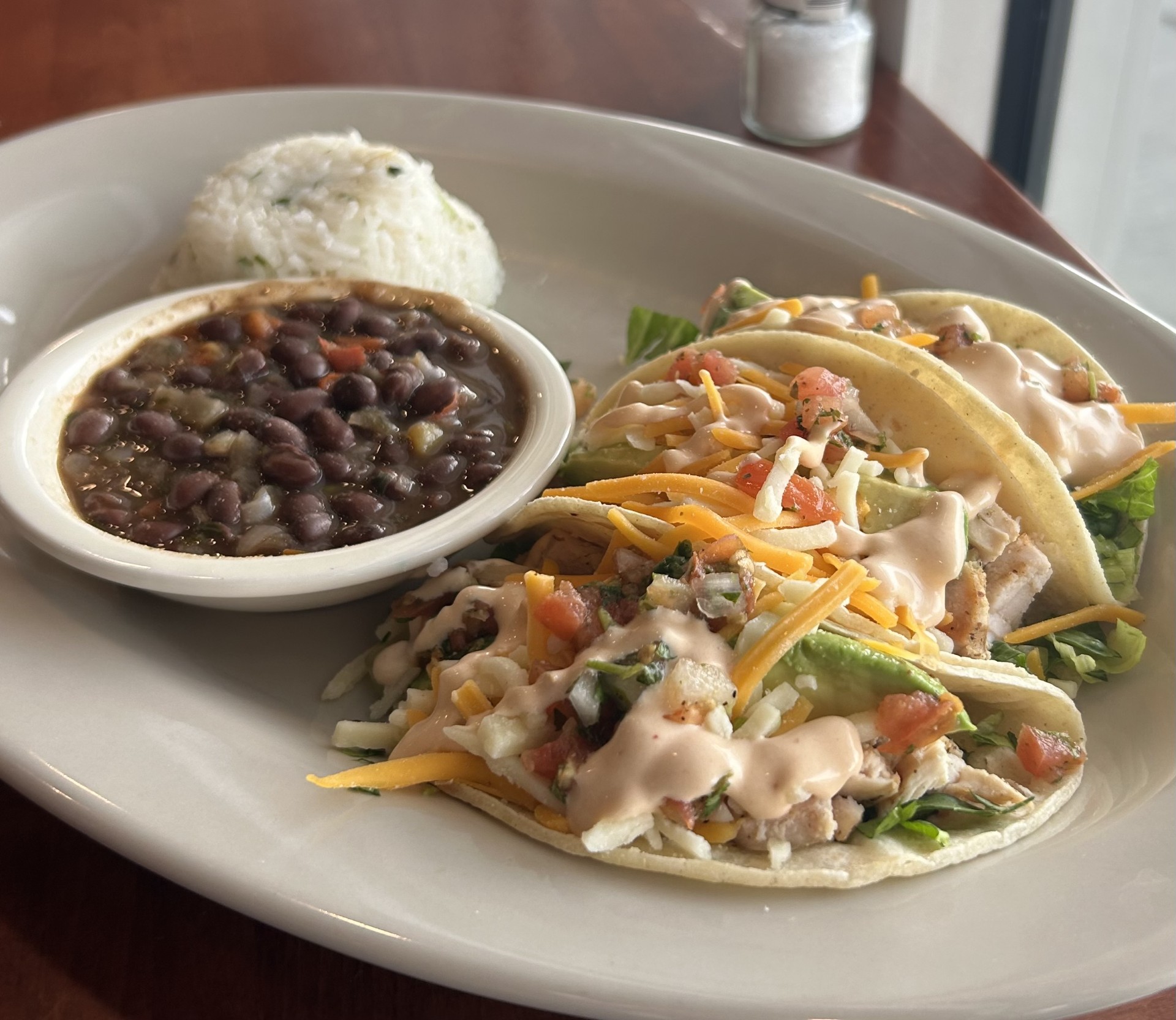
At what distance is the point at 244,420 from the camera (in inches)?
94.3

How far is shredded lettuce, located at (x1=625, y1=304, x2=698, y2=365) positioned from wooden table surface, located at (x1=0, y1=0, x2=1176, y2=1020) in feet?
4.07

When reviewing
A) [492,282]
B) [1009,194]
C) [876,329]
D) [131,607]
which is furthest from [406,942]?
[1009,194]

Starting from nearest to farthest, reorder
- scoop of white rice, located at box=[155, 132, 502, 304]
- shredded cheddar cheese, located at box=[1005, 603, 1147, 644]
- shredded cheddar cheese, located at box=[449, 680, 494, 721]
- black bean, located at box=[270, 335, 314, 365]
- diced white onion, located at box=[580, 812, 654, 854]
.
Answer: diced white onion, located at box=[580, 812, 654, 854] → shredded cheddar cheese, located at box=[449, 680, 494, 721] → shredded cheddar cheese, located at box=[1005, 603, 1147, 644] → black bean, located at box=[270, 335, 314, 365] → scoop of white rice, located at box=[155, 132, 502, 304]

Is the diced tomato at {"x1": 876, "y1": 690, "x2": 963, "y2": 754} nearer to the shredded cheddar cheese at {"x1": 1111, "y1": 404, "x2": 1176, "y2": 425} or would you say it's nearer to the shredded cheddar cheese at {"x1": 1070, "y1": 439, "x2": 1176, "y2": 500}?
the shredded cheddar cheese at {"x1": 1070, "y1": 439, "x2": 1176, "y2": 500}

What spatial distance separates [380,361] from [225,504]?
1.82 ft

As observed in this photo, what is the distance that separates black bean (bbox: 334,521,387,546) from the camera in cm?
220

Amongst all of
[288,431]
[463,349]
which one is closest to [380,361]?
[463,349]

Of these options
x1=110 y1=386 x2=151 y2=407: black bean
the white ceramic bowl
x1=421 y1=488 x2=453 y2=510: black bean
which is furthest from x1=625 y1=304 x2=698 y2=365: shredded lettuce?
x1=110 y1=386 x2=151 y2=407: black bean

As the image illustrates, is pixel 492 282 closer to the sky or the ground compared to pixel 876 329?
closer to the ground

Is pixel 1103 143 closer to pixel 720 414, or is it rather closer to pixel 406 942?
pixel 720 414

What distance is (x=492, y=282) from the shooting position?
3381 millimetres

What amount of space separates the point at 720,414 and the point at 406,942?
46.0 inches

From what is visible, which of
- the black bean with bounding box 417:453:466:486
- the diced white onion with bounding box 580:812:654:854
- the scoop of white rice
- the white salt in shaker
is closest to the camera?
the diced white onion with bounding box 580:812:654:854

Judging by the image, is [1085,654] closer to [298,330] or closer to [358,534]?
[358,534]
